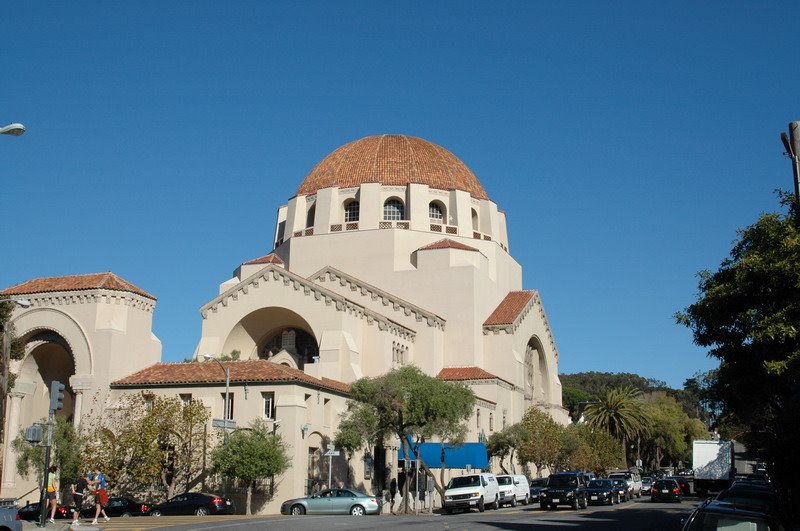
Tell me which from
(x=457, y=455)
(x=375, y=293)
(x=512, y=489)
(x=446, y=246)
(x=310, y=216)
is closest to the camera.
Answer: (x=512, y=489)

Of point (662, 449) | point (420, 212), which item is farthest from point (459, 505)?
point (662, 449)

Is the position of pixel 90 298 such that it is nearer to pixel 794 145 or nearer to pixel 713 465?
pixel 794 145

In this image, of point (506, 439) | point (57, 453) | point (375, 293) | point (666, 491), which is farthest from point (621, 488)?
point (57, 453)

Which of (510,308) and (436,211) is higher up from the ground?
(436,211)

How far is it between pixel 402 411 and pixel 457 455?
5.99m

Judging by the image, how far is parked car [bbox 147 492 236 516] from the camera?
119ft

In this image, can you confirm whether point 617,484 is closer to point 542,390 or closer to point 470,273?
point 470,273

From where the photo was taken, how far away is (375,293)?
56.7 meters

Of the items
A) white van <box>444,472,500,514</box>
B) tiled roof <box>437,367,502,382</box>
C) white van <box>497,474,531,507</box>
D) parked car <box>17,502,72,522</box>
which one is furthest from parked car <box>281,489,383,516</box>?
tiled roof <box>437,367,502,382</box>

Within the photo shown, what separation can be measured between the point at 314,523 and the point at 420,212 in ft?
126

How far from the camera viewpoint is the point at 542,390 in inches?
2790

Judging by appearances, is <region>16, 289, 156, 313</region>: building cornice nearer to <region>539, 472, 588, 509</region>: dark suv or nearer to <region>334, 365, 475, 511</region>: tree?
<region>334, 365, 475, 511</region>: tree

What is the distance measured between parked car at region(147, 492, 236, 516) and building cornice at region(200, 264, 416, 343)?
17055 mm

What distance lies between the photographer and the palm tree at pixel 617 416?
72.4 m
